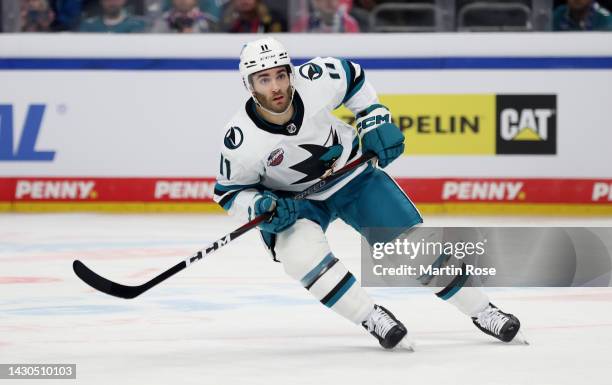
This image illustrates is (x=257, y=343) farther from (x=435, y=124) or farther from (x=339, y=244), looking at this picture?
(x=435, y=124)

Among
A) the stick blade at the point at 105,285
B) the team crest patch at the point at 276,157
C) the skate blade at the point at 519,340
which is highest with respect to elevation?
the team crest patch at the point at 276,157

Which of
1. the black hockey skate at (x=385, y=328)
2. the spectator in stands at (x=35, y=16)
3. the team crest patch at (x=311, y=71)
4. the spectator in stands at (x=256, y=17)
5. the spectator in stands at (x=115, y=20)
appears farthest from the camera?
the spectator in stands at (x=35, y=16)

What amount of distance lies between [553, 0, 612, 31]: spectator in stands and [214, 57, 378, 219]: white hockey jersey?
4.66 m

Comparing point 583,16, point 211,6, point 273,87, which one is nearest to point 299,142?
point 273,87

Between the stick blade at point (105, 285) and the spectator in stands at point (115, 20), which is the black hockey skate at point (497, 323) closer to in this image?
the stick blade at point (105, 285)

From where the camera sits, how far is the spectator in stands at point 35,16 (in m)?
9.39

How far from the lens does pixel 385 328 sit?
4.30m

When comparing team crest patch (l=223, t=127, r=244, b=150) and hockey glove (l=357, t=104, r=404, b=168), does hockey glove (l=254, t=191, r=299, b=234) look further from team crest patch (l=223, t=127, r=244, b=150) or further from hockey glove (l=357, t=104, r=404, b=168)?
hockey glove (l=357, t=104, r=404, b=168)

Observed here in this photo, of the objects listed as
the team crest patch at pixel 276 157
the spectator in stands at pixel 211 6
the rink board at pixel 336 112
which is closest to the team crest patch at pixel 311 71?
the team crest patch at pixel 276 157

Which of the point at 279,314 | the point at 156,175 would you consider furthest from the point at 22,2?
the point at 279,314

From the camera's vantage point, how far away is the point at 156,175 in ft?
30.5

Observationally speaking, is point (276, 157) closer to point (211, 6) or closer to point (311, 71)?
point (311, 71)

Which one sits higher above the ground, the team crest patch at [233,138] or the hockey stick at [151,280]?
the team crest patch at [233,138]

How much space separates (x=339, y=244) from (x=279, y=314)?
91.7 inches
